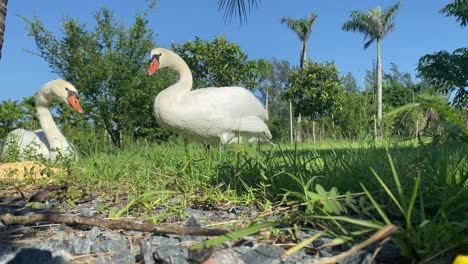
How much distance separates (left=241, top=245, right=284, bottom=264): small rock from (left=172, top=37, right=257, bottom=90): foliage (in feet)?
72.7

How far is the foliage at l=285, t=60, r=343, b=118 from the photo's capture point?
29.4 metres

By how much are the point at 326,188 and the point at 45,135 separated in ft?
16.4

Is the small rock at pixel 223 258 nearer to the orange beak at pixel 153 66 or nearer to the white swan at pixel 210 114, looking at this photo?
the white swan at pixel 210 114

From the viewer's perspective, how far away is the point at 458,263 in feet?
3.45

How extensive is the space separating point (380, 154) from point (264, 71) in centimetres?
3719

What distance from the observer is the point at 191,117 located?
5.36 meters

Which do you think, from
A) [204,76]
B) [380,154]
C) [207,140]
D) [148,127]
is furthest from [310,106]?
[380,154]

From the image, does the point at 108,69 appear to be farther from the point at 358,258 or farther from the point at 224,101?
the point at 358,258

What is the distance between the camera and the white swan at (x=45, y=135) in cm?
527

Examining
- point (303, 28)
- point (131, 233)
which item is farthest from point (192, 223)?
point (303, 28)

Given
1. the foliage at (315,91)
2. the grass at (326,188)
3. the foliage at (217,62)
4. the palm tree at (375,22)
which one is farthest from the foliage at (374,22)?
the grass at (326,188)

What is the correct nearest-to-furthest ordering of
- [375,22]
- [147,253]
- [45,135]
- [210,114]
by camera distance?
[147,253] → [210,114] → [45,135] → [375,22]

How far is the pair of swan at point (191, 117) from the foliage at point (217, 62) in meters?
17.2

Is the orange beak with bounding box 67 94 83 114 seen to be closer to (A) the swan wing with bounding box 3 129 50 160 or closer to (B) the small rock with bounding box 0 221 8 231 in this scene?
(A) the swan wing with bounding box 3 129 50 160
